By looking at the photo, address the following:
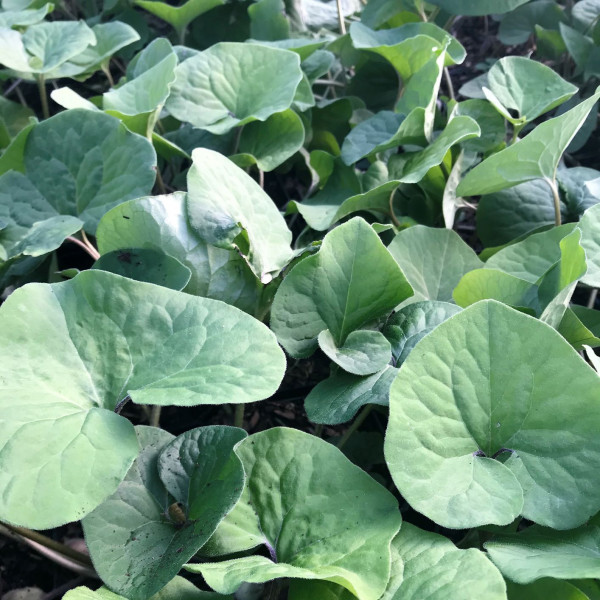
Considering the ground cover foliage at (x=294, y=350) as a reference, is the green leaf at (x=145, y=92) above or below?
above

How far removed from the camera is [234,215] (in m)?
0.73

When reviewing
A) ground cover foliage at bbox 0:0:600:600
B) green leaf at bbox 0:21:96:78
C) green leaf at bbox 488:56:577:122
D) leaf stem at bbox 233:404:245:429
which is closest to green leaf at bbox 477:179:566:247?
ground cover foliage at bbox 0:0:600:600

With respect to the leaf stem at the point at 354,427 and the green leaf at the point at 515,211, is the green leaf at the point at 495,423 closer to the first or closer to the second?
the leaf stem at the point at 354,427

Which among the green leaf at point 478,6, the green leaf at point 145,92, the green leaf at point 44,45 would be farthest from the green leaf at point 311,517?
the green leaf at point 478,6

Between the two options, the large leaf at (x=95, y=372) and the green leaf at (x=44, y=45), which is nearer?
the large leaf at (x=95, y=372)

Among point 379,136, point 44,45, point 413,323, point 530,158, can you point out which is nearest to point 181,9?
point 44,45

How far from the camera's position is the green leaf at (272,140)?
0.99 metres

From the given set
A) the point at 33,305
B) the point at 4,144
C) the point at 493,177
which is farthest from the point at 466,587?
the point at 4,144

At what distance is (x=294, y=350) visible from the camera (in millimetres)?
684

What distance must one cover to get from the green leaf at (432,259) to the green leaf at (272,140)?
0.97ft

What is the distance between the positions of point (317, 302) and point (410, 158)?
1.18 ft

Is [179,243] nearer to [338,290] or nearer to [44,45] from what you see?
[338,290]

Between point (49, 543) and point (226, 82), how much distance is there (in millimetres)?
718

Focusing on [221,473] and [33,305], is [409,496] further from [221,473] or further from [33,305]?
[33,305]
